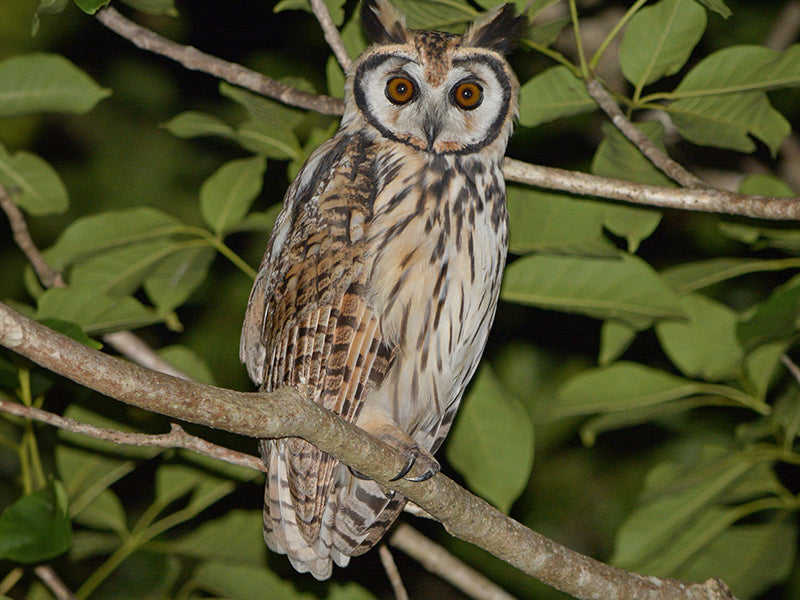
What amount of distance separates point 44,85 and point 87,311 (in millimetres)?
725

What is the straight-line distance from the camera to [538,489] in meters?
4.95

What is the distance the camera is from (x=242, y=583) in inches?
116

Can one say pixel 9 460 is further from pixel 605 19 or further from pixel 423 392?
pixel 605 19

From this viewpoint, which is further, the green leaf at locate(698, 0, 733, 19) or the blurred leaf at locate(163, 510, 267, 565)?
the blurred leaf at locate(163, 510, 267, 565)

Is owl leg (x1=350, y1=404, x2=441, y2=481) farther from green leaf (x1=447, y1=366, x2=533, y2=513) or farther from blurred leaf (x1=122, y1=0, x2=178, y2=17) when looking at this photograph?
blurred leaf (x1=122, y1=0, x2=178, y2=17)

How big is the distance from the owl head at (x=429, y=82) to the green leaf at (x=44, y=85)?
806 mm

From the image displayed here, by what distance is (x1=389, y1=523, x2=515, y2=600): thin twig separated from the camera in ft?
9.88

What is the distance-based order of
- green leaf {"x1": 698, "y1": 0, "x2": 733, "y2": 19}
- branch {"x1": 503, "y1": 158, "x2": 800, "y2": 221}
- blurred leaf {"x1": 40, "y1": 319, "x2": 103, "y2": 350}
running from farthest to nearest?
1. branch {"x1": 503, "y1": 158, "x2": 800, "y2": 221}
2. green leaf {"x1": 698, "y1": 0, "x2": 733, "y2": 19}
3. blurred leaf {"x1": 40, "y1": 319, "x2": 103, "y2": 350}

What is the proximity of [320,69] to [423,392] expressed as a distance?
2643 mm

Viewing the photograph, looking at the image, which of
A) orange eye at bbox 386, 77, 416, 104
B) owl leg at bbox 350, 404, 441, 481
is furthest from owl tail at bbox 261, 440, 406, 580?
orange eye at bbox 386, 77, 416, 104

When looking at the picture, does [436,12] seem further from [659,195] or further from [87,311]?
[87,311]

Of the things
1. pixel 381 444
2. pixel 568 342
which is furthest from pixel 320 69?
pixel 381 444

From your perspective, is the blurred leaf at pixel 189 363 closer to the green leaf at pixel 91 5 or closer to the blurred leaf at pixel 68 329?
the blurred leaf at pixel 68 329

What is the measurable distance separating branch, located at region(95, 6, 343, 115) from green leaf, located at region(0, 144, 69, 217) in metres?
0.50
